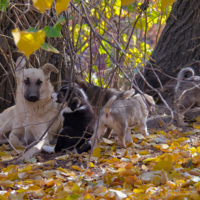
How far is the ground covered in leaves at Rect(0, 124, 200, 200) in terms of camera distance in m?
2.30

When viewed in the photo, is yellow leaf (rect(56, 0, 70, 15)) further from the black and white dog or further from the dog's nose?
the dog's nose

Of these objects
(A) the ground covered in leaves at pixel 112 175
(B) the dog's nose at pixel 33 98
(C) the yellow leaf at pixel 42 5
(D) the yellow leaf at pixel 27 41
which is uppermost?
(C) the yellow leaf at pixel 42 5

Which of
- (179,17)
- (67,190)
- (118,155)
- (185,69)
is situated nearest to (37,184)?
(67,190)

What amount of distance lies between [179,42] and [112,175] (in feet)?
12.3

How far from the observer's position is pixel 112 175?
2.71 m

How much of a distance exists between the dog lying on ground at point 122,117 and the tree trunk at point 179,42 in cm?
148

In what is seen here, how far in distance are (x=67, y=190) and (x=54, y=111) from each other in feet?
6.77

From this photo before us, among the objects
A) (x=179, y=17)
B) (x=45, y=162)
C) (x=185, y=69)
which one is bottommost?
(x=45, y=162)

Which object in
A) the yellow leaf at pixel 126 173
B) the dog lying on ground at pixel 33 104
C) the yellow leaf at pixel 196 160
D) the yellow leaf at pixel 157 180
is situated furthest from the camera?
the dog lying on ground at pixel 33 104

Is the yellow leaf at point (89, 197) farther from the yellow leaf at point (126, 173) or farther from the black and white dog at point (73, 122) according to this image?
the black and white dog at point (73, 122)

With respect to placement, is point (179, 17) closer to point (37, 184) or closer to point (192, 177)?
point (192, 177)

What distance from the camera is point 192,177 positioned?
2502 mm

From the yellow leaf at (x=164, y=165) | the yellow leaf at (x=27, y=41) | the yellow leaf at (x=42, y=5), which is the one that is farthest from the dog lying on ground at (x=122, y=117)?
the yellow leaf at (x=42, y=5)

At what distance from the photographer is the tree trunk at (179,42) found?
5441 millimetres
